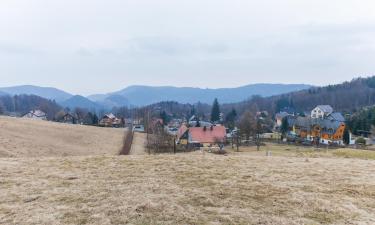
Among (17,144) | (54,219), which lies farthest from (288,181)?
(17,144)

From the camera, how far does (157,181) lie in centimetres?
1035

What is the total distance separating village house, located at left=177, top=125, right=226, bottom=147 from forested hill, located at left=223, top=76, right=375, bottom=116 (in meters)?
82.9

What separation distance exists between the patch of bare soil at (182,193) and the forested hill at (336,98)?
12695cm

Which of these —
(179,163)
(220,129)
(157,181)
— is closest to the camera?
(157,181)

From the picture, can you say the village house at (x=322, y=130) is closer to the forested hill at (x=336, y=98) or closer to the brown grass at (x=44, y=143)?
the brown grass at (x=44, y=143)

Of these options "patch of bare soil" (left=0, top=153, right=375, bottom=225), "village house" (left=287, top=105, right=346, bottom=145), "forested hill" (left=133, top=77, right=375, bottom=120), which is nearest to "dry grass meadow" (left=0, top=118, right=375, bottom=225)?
"patch of bare soil" (left=0, top=153, right=375, bottom=225)

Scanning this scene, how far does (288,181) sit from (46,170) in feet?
25.4

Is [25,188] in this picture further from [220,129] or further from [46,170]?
[220,129]

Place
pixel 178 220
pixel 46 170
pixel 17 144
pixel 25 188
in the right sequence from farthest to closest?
pixel 17 144
pixel 46 170
pixel 25 188
pixel 178 220

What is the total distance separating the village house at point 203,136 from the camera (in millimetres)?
57581

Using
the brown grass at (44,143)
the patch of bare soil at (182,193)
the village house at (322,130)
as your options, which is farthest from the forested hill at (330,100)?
the patch of bare soil at (182,193)

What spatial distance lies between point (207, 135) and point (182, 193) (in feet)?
167

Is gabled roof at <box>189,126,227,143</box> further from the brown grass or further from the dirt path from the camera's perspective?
the brown grass

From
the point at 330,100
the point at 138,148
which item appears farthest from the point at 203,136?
the point at 330,100
